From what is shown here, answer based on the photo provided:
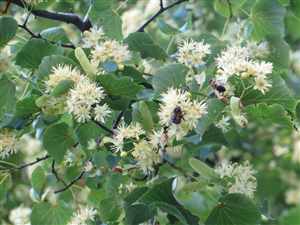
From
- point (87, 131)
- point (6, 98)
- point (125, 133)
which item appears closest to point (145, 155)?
point (125, 133)

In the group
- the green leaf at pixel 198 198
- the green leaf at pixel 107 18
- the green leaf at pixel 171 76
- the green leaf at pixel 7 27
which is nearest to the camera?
the green leaf at pixel 198 198

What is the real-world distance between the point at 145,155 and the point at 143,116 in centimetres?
6

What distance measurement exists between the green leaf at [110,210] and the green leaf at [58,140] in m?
0.12

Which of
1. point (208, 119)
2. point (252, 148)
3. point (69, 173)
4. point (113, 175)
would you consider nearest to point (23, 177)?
point (252, 148)

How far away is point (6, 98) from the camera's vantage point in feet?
3.98

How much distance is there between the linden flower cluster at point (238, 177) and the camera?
3.61 feet

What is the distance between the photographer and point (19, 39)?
1376mm

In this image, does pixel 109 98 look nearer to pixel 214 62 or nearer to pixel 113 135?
pixel 113 135

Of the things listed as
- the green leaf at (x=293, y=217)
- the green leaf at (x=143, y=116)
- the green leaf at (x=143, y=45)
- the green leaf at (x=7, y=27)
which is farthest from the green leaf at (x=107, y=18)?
the green leaf at (x=293, y=217)

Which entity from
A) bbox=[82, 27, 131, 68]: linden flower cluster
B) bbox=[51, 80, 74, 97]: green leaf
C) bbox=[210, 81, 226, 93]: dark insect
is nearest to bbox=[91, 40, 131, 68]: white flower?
bbox=[82, 27, 131, 68]: linden flower cluster

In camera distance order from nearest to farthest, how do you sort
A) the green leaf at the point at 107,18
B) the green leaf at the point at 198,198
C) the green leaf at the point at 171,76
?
the green leaf at the point at 198,198, the green leaf at the point at 171,76, the green leaf at the point at 107,18

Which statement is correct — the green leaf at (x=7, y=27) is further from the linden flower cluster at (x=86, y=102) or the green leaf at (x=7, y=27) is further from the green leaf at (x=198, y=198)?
the green leaf at (x=198, y=198)

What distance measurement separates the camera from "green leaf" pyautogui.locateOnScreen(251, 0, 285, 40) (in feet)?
4.46

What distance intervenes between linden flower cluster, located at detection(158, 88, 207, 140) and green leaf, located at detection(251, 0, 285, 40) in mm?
391
